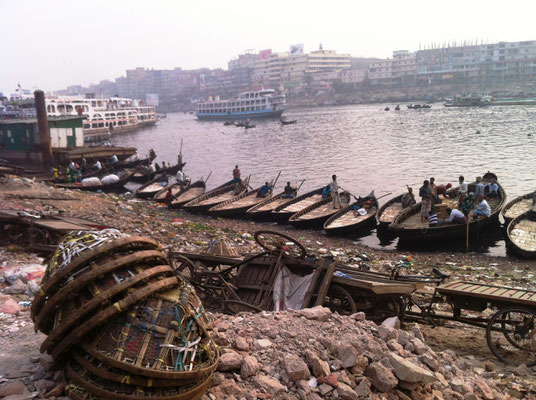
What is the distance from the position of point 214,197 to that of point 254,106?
69521mm

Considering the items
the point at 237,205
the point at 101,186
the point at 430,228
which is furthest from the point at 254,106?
the point at 430,228

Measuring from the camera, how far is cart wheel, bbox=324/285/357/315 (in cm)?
689

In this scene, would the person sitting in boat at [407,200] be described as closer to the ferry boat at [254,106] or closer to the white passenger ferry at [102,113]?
the white passenger ferry at [102,113]

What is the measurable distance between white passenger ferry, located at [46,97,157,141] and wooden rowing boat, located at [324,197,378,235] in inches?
2139

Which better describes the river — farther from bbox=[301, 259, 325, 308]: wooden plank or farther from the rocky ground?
the rocky ground

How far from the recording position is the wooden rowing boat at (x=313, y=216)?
18.5m

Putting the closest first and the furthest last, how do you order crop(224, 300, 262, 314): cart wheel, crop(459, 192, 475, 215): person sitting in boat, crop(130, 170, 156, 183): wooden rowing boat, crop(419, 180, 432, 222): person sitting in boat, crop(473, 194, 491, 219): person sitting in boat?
1. crop(224, 300, 262, 314): cart wheel
2. crop(473, 194, 491, 219): person sitting in boat
3. crop(419, 180, 432, 222): person sitting in boat
4. crop(459, 192, 475, 215): person sitting in boat
5. crop(130, 170, 156, 183): wooden rowing boat

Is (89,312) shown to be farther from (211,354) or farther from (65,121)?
(65,121)

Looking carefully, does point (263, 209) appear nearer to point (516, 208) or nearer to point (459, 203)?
point (459, 203)

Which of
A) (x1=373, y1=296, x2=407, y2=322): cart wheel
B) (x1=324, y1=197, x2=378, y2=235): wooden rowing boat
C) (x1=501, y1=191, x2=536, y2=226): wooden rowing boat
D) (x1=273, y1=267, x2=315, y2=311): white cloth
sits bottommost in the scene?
(x1=324, y1=197, x2=378, y2=235): wooden rowing boat

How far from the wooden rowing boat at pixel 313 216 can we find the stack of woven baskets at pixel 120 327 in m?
14.4

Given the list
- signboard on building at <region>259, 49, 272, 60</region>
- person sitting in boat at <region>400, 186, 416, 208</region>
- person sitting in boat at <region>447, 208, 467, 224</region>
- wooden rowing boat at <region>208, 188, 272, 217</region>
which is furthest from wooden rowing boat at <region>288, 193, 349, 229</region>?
signboard on building at <region>259, 49, 272, 60</region>

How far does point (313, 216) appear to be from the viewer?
1898 cm

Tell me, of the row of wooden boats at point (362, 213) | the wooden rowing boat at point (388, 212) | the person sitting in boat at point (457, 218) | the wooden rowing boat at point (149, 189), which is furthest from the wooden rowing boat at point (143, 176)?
the person sitting in boat at point (457, 218)
